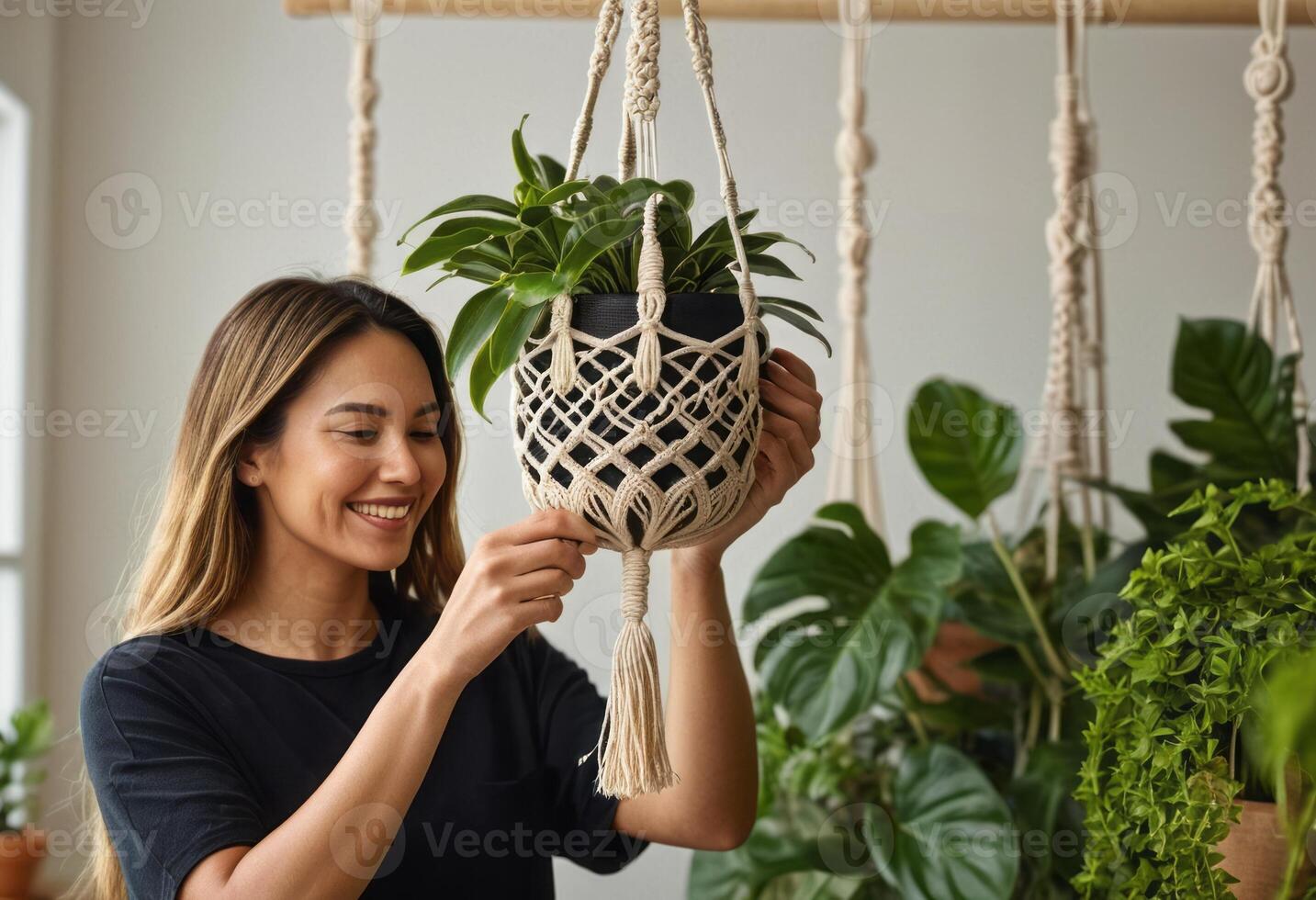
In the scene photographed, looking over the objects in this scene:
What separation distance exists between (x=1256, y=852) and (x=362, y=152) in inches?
51.9

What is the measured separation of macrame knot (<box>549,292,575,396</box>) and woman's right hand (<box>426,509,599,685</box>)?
0.11 m

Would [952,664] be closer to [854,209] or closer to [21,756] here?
[854,209]

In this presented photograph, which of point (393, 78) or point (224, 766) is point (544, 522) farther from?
point (393, 78)

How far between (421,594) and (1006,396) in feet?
4.15

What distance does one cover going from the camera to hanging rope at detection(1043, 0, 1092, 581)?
173cm

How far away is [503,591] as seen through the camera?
934mm

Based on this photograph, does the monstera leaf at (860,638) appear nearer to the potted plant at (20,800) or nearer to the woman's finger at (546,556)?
the woman's finger at (546,556)

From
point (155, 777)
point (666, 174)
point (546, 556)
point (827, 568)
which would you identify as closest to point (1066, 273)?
point (827, 568)

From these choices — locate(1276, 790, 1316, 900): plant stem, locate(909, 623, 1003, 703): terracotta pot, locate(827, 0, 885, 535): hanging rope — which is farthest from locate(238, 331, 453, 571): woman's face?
locate(909, 623, 1003, 703): terracotta pot

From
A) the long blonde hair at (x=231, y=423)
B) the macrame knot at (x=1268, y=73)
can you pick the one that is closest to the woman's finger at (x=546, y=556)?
the long blonde hair at (x=231, y=423)

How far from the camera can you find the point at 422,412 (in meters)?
1.21

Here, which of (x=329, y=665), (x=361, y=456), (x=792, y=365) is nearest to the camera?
(x=792, y=365)

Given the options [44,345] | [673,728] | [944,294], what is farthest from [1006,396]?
[44,345]

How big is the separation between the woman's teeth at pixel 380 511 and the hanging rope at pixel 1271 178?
118cm
